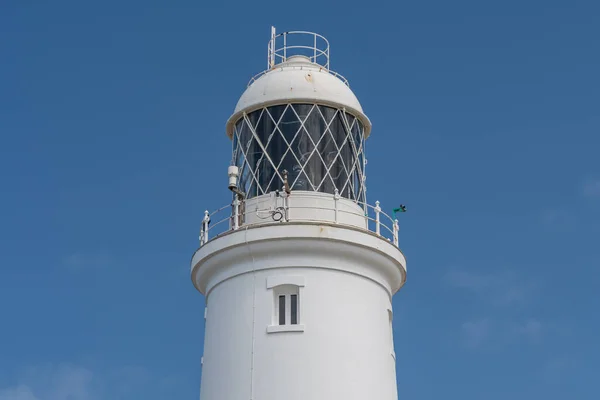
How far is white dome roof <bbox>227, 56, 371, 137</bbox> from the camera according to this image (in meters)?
20.3

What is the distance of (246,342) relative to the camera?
18438 millimetres

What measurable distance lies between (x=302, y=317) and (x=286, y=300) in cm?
49

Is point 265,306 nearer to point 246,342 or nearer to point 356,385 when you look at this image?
point 246,342

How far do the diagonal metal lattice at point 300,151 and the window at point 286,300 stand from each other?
1.90 m

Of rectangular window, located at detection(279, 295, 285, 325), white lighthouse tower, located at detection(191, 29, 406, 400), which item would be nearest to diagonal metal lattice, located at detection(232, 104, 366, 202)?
white lighthouse tower, located at detection(191, 29, 406, 400)

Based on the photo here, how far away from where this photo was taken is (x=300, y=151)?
19.8 m

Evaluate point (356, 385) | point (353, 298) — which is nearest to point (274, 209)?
point (353, 298)

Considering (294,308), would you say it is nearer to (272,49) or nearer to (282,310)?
(282,310)

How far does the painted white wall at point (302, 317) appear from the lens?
1803cm

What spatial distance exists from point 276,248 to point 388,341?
282 cm

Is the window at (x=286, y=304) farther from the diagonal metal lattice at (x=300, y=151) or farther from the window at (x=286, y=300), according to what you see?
the diagonal metal lattice at (x=300, y=151)

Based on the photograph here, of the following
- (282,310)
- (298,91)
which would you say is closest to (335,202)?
(282,310)

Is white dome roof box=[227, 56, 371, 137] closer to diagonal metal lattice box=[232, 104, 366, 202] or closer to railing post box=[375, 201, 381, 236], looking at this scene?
diagonal metal lattice box=[232, 104, 366, 202]

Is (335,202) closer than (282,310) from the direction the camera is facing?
No
